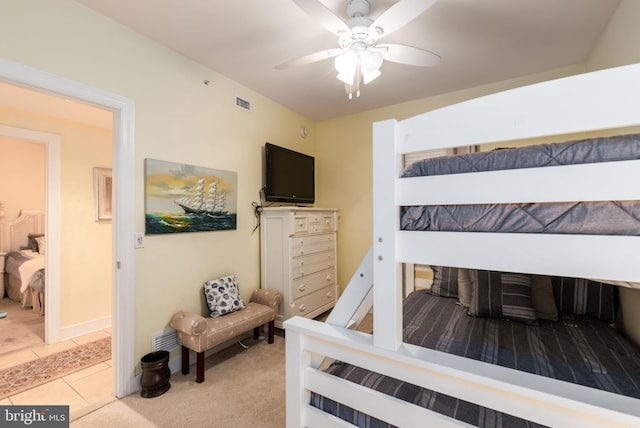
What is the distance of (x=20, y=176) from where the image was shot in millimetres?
4512

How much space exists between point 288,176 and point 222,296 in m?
1.57

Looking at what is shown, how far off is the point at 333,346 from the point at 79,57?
7.60ft

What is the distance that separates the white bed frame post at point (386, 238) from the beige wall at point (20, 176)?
5.84 metres

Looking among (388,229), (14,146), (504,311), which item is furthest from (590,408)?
(14,146)

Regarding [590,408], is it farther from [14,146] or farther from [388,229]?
[14,146]

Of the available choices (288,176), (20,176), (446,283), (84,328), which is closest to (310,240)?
(288,176)

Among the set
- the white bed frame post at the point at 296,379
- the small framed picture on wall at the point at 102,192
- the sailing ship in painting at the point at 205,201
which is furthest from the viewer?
the small framed picture on wall at the point at 102,192

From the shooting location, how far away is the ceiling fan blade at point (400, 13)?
1379mm

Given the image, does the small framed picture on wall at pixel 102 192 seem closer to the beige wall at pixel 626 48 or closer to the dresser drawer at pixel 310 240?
the dresser drawer at pixel 310 240

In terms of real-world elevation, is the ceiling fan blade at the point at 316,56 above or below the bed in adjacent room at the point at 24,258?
above

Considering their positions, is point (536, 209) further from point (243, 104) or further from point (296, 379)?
→ point (243, 104)

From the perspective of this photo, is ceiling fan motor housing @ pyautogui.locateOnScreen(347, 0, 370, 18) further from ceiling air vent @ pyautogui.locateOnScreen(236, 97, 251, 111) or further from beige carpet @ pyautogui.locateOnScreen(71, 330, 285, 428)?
beige carpet @ pyautogui.locateOnScreen(71, 330, 285, 428)

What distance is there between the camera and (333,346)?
42.0 inches

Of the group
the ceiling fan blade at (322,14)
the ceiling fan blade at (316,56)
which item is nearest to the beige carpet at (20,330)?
the ceiling fan blade at (316,56)
